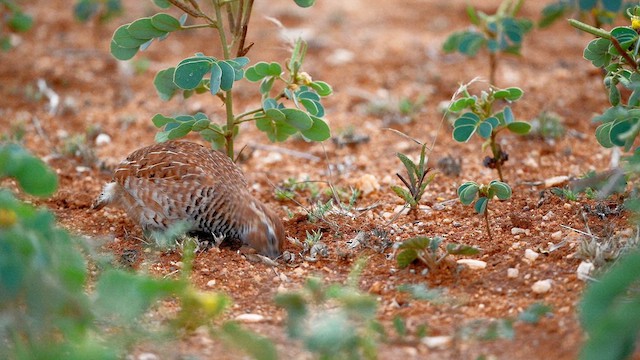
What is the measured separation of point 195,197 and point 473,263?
1.39 meters

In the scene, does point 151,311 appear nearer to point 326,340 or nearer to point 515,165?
point 326,340

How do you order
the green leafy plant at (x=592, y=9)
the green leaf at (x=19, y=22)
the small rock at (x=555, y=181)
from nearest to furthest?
1. the small rock at (x=555, y=181)
2. the green leafy plant at (x=592, y=9)
3. the green leaf at (x=19, y=22)

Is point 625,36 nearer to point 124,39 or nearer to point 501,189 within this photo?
point 501,189

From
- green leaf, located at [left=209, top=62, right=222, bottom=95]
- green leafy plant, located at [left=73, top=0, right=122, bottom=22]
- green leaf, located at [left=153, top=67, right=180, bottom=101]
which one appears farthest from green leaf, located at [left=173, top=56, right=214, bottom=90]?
green leafy plant, located at [left=73, top=0, right=122, bottom=22]

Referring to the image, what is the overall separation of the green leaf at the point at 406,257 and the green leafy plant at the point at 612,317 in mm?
1148

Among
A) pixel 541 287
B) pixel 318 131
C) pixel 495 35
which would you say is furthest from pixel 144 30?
pixel 495 35

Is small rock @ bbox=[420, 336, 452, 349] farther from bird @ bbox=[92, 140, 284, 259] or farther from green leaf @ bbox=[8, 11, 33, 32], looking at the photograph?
green leaf @ bbox=[8, 11, 33, 32]

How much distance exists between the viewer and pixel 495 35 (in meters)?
5.99

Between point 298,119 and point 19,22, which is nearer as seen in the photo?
point 298,119

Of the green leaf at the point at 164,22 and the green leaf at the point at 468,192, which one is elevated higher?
the green leaf at the point at 164,22

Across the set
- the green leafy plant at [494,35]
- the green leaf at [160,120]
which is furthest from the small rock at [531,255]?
the green leafy plant at [494,35]

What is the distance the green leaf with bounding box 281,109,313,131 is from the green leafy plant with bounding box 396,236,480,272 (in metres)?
0.86

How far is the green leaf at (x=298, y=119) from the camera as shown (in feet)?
14.0

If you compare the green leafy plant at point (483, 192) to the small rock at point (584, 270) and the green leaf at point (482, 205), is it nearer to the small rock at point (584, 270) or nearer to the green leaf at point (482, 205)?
the green leaf at point (482, 205)
